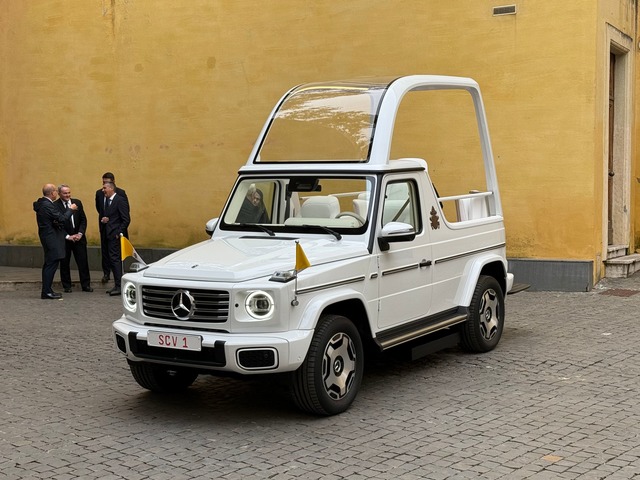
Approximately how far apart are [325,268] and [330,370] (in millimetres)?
759

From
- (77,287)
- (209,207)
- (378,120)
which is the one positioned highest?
(378,120)

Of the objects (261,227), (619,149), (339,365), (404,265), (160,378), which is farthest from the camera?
(619,149)

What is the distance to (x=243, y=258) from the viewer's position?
7.04 meters

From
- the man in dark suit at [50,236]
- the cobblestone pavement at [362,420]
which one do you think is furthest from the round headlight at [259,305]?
the man in dark suit at [50,236]

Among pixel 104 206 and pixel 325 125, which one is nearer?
pixel 325 125

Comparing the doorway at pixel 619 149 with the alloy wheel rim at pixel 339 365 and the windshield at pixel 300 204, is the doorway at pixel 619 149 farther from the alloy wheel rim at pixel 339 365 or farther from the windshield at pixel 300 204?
the alloy wheel rim at pixel 339 365

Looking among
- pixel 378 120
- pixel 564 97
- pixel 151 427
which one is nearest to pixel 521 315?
pixel 564 97

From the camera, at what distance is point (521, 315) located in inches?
458

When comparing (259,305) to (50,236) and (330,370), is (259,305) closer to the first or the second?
(330,370)

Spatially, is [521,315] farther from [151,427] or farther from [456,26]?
[151,427]

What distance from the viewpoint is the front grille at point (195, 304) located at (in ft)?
21.7

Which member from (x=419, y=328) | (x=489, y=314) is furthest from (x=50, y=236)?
(x=419, y=328)

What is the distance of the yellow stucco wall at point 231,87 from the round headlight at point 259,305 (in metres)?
8.14

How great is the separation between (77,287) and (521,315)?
304 inches
